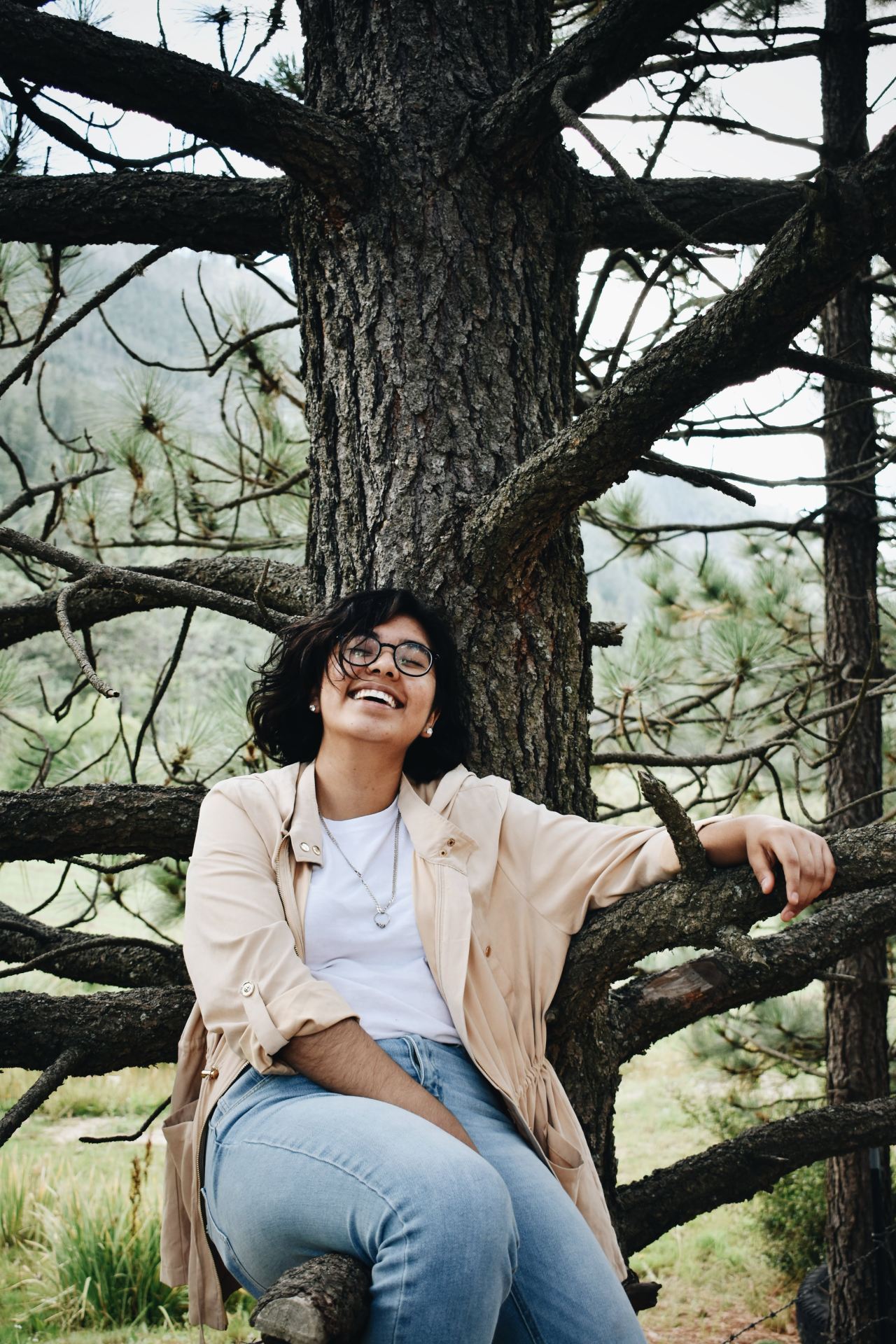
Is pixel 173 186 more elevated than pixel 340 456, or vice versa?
pixel 173 186

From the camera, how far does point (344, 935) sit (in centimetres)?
171

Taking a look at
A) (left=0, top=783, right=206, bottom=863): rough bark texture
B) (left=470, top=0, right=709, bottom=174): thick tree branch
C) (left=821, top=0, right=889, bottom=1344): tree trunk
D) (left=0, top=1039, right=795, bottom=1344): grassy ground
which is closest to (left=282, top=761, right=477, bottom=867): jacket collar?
(left=0, top=783, right=206, bottom=863): rough bark texture

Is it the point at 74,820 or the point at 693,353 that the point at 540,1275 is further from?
the point at 693,353

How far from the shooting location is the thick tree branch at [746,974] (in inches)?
62.8

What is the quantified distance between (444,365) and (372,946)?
1.09 meters

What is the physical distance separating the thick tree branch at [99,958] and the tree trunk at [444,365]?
27.4 inches

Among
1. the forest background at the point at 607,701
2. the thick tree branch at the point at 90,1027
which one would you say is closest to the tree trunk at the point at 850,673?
the forest background at the point at 607,701

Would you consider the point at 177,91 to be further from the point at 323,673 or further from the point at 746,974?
the point at 746,974

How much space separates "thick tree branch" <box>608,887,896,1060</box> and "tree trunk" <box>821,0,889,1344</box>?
1.73 meters

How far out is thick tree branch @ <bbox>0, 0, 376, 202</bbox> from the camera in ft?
5.44

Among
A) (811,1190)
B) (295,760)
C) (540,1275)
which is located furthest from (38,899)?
(540,1275)

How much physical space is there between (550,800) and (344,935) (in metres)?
0.48

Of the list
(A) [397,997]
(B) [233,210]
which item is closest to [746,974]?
(A) [397,997]

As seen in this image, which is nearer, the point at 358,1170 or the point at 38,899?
the point at 358,1170
